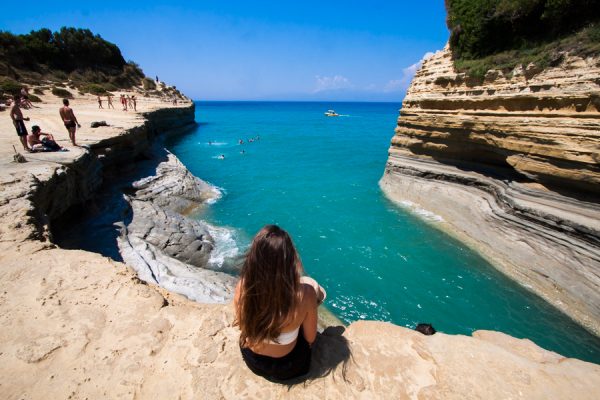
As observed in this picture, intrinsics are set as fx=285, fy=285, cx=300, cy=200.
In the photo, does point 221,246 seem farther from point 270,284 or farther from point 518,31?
point 518,31

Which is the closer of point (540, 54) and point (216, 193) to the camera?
point (540, 54)

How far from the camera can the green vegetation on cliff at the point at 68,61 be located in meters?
34.9

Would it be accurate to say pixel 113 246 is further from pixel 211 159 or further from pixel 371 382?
pixel 211 159

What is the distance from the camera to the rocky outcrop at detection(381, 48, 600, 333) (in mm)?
8016

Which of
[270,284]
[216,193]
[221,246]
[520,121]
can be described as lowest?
[221,246]

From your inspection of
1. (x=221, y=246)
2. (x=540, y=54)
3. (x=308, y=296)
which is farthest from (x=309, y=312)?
(x=540, y=54)

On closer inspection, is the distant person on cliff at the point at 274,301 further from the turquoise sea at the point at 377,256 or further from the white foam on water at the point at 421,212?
the white foam on water at the point at 421,212

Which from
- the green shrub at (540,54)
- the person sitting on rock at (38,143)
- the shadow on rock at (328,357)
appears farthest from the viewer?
the person sitting on rock at (38,143)

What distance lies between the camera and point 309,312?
2.71m

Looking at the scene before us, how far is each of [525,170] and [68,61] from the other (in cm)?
5909

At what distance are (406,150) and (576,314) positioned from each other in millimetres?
10194

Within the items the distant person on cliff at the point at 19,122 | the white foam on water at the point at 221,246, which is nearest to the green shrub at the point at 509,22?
the white foam on water at the point at 221,246

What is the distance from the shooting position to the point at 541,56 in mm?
9852

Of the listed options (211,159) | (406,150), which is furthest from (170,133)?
(406,150)
